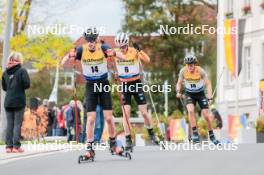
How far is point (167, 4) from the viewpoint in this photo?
251 feet

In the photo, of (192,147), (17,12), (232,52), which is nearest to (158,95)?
(232,52)

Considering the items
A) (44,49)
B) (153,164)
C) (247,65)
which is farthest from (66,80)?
(153,164)

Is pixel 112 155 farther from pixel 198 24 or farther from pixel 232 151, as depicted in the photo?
pixel 198 24

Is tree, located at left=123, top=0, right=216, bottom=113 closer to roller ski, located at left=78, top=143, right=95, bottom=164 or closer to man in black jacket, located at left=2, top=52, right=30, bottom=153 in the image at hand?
man in black jacket, located at left=2, top=52, right=30, bottom=153

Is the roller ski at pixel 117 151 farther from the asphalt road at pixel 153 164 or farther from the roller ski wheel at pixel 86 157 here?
the roller ski wheel at pixel 86 157

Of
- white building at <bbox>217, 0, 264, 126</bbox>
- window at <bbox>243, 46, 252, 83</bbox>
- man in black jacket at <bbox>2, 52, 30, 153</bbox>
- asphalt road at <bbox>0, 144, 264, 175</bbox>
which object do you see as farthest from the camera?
window at <bbox>243, 46, 252, 83</bbox>

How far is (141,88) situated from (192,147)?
164 cm

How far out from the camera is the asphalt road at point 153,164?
14.9 m

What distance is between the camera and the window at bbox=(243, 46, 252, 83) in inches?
2167

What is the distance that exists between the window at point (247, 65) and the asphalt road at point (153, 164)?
3600 centimetres

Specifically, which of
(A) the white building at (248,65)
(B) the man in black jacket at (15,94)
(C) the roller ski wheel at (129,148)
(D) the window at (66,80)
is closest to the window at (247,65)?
(A) the white building at (248,65)

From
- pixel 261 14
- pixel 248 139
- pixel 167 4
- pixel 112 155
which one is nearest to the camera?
pixel 112 155

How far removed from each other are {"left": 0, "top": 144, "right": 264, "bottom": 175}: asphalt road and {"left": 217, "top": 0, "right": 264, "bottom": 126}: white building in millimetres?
33492

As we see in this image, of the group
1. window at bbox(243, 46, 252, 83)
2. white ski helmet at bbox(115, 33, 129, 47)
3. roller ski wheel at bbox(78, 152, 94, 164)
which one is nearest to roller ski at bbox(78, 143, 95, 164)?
roller ski wheel at bbox(78, 152, 94, 164)
